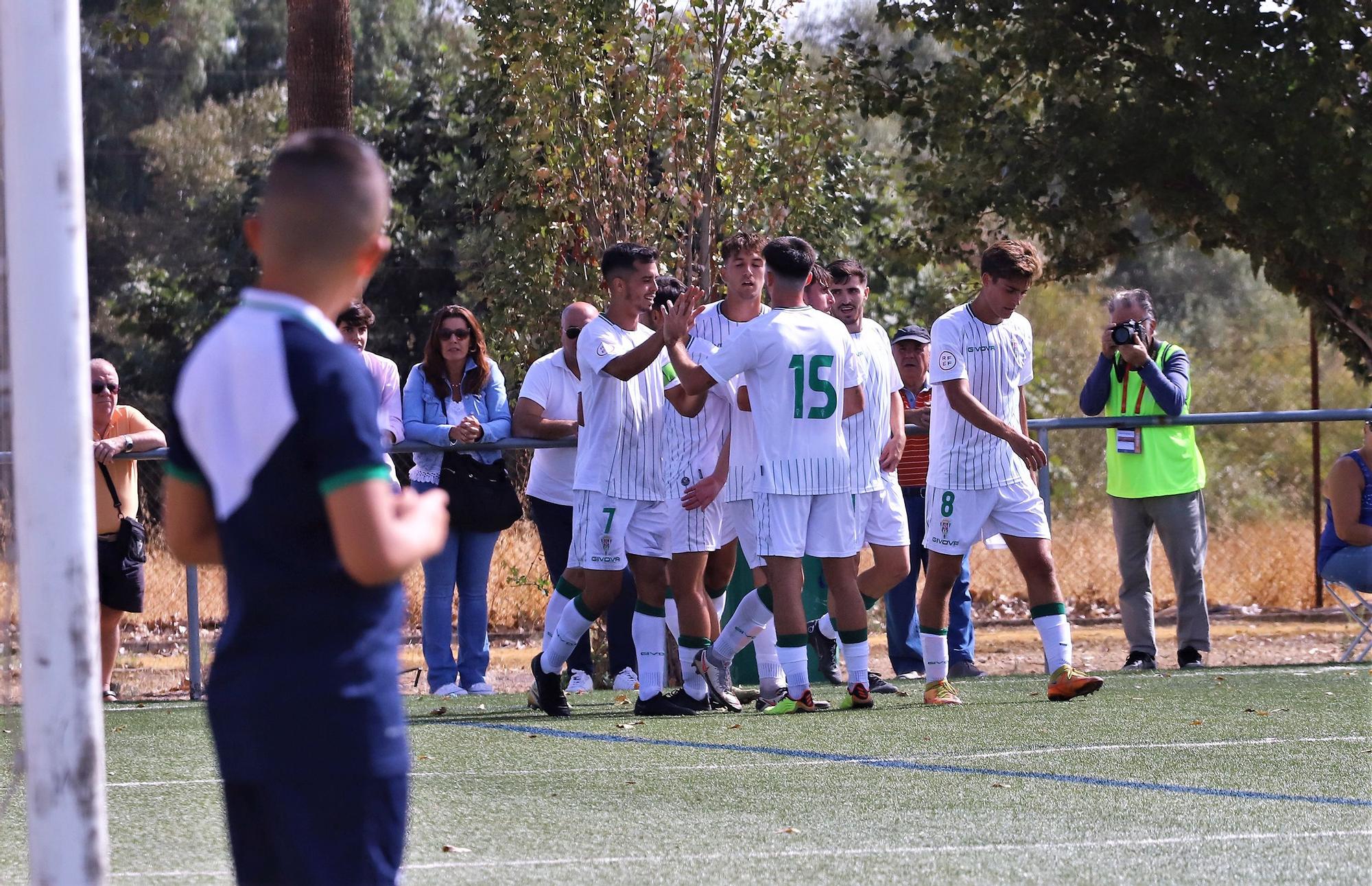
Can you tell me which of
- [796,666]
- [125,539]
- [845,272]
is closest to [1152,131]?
[845,272]

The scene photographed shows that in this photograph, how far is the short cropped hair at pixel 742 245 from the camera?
8.60m

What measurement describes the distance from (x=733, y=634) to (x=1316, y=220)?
8798 millimetres

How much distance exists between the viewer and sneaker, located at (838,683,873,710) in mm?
8352

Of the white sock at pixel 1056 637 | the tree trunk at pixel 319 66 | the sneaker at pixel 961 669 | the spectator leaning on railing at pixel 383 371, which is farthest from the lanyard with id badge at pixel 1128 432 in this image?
the tree trunk at pixel 319 66

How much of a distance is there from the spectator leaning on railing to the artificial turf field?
167cm

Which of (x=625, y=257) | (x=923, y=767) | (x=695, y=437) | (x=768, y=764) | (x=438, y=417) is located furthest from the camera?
(x=438, y=417)

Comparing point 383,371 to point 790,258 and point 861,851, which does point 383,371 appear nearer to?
point 790,258

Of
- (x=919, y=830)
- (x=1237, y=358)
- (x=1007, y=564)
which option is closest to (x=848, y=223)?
(x=1007, y=564)

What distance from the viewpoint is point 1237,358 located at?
1309 inches

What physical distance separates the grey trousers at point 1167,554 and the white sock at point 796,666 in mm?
2920

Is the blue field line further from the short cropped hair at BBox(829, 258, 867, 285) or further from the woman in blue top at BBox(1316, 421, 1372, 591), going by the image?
the woman in blue top at BBox(1316, 421, 1372, 591)

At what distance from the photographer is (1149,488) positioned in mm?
10461

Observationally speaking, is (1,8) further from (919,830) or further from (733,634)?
(733,634)

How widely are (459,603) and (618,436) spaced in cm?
175
